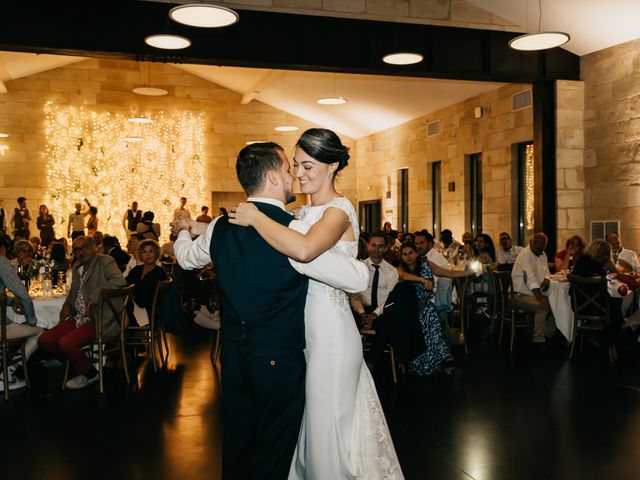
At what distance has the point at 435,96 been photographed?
13.3 metres

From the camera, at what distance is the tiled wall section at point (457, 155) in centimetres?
1188

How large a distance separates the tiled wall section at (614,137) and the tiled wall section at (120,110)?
8926 mm

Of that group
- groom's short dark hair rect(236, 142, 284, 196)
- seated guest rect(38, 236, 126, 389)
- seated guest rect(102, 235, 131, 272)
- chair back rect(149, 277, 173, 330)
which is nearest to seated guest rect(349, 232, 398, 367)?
chair back rect(149, 277, 173, 330)

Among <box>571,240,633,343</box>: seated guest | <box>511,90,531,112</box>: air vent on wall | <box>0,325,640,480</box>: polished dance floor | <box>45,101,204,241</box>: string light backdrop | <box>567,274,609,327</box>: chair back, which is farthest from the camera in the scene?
<box>45,101,204,241</box>: string light backdrop

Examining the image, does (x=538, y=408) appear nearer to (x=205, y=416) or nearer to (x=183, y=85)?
(x=205, y=416)

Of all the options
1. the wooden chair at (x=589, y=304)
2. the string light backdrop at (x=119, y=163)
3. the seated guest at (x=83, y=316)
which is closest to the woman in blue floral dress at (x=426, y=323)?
the wooden chair at (x=589, y=304)

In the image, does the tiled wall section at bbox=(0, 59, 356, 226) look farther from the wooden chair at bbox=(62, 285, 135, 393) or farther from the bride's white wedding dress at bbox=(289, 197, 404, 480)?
the bride's white wedding dress at bbox=(289, 197, 404, 480)

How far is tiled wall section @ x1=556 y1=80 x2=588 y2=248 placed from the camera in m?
10.2

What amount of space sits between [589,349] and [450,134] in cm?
763

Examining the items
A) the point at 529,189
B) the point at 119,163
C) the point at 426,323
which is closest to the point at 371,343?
the point at 426,323

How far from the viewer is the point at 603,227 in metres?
9.82

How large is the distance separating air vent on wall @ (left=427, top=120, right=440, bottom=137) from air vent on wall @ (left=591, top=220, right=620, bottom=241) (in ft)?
16.1

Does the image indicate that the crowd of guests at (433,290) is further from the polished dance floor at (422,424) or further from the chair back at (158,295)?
the chair back at (158,295)

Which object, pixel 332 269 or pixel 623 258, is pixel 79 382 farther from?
pixel 623 258
